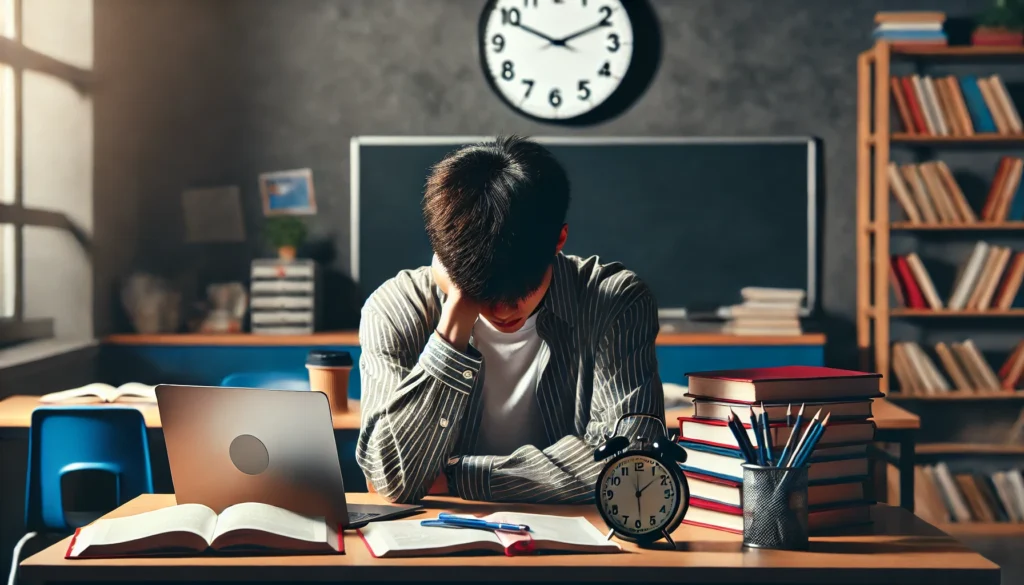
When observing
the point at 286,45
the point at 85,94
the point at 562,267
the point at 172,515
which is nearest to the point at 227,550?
the point at 172,515

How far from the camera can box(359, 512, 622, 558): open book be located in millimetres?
1283

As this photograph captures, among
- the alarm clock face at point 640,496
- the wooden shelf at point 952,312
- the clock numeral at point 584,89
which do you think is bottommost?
the alarm clock face at point 640,496

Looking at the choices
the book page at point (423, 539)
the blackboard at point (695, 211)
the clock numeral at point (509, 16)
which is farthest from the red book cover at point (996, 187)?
the book page at point (423, 539)

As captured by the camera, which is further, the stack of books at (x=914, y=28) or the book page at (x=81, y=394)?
the stack of books at (x=914, y=28)

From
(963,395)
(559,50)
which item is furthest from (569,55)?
(963,395)

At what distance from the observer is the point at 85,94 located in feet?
13.4

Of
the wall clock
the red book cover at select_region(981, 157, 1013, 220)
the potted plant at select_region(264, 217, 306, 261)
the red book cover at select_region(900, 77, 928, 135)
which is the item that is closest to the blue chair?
the potted plant at select_region(264, 217, 306, 261)

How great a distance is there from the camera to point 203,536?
128 cm

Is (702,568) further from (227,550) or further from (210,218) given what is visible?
(210,218)

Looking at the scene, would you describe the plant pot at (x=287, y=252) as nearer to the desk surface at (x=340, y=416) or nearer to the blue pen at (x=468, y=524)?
the desk surface at (x=340, y=416)

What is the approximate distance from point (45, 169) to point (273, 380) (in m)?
1.51

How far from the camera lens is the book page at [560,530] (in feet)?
4.31

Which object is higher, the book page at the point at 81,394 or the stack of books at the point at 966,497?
the book page at the point at 81,394

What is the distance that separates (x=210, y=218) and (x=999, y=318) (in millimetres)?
3660
